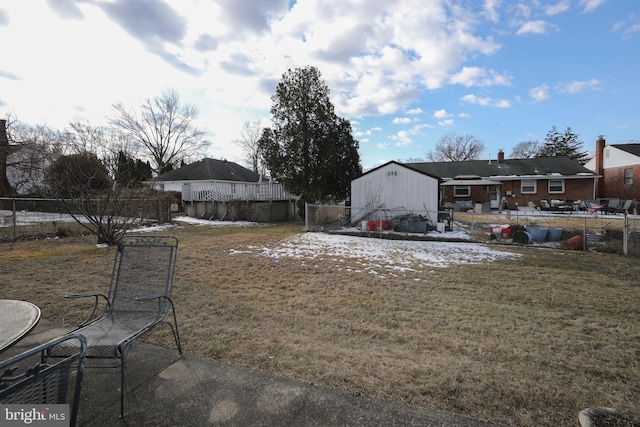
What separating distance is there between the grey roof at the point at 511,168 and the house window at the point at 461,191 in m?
1.17

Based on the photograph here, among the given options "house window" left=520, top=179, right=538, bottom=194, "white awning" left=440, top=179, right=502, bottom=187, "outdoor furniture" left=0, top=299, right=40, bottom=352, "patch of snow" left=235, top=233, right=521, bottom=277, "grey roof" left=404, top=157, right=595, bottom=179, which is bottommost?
"patch of snow" left=235, top=233, right=521, bottom=277

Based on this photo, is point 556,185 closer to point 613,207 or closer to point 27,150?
point 613,207

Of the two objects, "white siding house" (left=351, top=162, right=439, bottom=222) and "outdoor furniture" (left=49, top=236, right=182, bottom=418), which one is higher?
"white siding house" (left=351, top=162, right=439, bottom=222)

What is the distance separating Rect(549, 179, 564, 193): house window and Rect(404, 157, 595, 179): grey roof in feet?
2.26

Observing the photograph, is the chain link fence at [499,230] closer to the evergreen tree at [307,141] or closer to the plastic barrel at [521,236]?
the plastic barrel at [521,236]

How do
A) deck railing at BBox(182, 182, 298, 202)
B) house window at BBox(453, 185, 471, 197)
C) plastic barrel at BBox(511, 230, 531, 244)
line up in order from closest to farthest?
plastic barrel at BBox(511, 230, 531, 244) → deck railing at BBox(182, 182, 298, 202) → house window at BBox(453, 185, 471, 197)

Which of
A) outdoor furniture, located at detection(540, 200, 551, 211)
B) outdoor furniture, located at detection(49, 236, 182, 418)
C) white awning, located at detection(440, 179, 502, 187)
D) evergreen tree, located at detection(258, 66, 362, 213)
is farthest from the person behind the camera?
white awning, located at detection(440, 179, 502, 187)

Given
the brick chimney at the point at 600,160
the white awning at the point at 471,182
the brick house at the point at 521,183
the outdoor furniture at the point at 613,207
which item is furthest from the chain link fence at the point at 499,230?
the brick chimney at the point at 600,160

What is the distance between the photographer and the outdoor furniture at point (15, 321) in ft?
7.29

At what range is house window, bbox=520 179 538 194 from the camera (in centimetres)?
2570

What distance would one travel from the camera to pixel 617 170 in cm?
2558

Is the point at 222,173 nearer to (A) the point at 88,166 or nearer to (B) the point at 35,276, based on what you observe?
(A) the point at 88,166

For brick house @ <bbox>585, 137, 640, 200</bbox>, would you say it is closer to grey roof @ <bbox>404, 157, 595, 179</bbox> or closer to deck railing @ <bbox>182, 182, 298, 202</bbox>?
grey roof @ <bbox>404, 157, 595, 179</bbox>

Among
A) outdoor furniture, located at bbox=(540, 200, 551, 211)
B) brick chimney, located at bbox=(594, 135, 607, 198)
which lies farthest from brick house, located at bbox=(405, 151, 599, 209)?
brick chimney, located at bbox=(594, 135, 607, 198)
